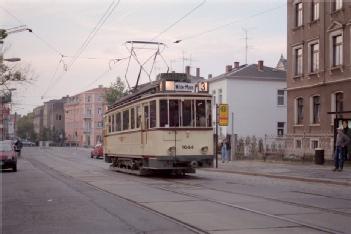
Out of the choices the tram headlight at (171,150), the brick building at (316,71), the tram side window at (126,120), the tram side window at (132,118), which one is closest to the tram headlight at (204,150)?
the tram headlight at (171,150)

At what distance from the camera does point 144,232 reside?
9.87 meters

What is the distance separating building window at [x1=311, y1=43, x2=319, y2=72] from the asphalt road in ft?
62.2

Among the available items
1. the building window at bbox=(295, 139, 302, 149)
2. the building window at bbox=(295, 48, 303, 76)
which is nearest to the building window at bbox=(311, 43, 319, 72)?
the building window at bbox=(295, 48, 303, 76)

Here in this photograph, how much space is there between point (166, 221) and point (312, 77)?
91.4 ft

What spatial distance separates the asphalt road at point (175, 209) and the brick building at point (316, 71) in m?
16.0

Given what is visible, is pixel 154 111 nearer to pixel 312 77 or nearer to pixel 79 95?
pixel 312 77

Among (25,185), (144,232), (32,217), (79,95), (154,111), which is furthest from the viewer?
(79,95)

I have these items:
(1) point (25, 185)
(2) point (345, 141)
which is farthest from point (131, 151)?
(2) point (345, 141)

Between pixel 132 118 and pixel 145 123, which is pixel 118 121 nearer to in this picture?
pixel 132 118

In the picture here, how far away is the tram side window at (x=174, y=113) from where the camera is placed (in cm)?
2231

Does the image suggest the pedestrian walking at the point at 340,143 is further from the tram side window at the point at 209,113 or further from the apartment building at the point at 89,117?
the apartment building at the point at 89,117

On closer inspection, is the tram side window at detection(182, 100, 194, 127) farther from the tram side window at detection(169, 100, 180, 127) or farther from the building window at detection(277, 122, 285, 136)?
the building window at detection(277, 122, 285, 136)

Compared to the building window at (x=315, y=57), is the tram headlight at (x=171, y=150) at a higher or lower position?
lower

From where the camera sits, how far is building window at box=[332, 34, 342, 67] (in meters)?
34.1
